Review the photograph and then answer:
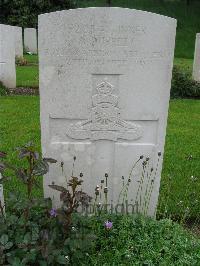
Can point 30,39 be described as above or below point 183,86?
above

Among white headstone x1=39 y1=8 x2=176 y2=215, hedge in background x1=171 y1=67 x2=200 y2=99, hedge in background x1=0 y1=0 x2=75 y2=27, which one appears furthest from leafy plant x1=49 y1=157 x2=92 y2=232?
hedge in background x1=0 y1=0 x2=75 y2=27

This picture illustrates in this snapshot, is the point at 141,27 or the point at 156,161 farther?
the point at 156,161

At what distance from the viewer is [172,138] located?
6.26 m

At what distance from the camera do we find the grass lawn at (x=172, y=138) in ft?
13.9

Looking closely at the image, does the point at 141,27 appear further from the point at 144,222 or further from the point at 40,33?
the point at 144,222

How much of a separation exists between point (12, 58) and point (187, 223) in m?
6.83

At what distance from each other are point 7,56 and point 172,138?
190 inches

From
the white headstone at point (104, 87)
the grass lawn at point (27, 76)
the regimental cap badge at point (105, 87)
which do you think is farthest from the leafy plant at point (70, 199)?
the grass lawn at point (27, 76)

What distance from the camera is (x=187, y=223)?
3.91 meters

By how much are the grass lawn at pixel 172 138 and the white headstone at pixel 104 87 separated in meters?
0.77

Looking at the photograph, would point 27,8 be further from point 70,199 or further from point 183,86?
point 70,199

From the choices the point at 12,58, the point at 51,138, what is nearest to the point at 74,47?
the point at 51,138

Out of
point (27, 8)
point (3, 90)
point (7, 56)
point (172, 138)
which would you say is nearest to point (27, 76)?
point (7, 56)

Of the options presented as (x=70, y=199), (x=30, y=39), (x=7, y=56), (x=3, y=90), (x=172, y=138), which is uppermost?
(x=30, y=39)
